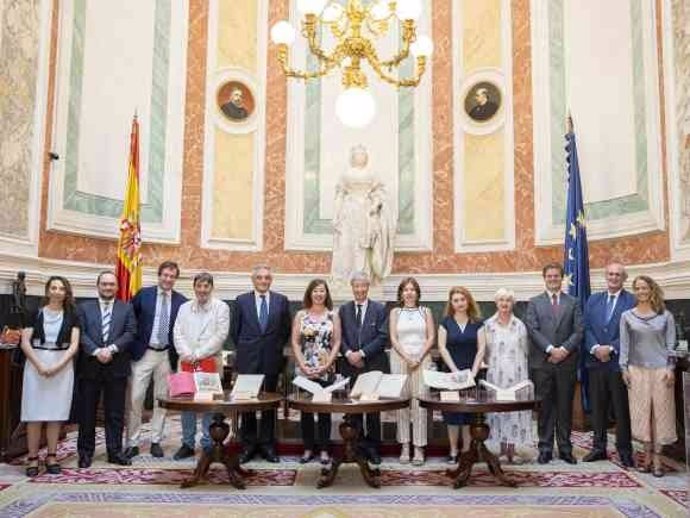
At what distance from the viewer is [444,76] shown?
359 inches

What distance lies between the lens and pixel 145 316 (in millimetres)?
5980

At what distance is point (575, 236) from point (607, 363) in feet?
6.88

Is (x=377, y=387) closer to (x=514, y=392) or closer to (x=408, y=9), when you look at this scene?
(x=514, y=392)

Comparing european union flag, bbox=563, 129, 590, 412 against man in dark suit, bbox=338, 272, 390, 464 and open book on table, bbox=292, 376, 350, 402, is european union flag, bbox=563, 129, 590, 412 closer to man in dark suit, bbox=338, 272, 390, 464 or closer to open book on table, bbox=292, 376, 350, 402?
man in dark suit, bbox=338, 272, 390, 464

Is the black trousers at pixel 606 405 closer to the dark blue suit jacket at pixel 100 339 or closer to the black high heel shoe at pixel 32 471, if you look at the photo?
the dark blue suit jacket at pixel 100 339

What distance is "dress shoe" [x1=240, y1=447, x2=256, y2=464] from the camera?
566cm

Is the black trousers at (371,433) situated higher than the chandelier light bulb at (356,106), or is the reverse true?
the chandelier light bulb at (356,106)

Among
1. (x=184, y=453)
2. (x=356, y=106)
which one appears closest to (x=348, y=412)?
(x=184, y=453)

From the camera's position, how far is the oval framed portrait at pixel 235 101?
29.8 feet

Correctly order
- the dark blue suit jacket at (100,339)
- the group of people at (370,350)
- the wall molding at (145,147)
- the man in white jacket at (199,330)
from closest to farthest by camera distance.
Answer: the group of people at (370,350) < the dark blue suit jacket at (100,339) < the man in white jacket at (199,330) < the wall molding at (145,147)

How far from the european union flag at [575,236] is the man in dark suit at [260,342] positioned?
315 centimetres

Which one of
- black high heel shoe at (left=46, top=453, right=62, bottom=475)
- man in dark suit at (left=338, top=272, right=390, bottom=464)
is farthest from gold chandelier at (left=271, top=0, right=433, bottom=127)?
black high heel shoe at (left=46, top=453, right=62, bottom=475)

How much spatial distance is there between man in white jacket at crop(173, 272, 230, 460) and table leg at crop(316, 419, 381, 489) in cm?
137

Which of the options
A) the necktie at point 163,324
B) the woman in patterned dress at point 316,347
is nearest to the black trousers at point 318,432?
the woman in patterned dress at point 316,347
